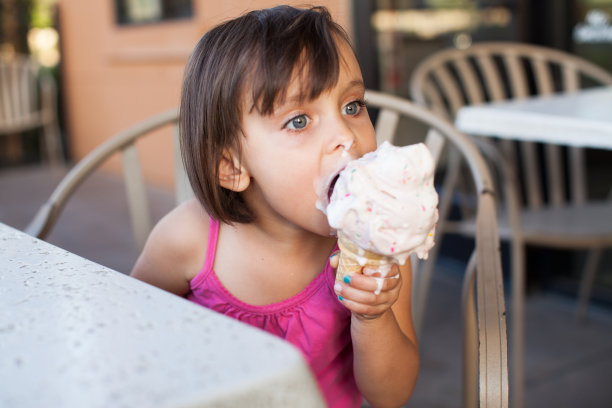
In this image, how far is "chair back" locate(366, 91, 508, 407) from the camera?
0.78m

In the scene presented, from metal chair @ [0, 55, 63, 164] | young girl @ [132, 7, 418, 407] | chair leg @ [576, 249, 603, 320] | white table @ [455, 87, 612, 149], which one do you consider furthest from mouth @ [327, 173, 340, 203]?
metal chair @ [0, 55, 63, 164]

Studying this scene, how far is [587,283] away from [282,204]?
1.78 meters

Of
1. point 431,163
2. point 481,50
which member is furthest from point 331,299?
point 481,50

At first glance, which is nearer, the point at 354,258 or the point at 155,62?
the point at 354,258

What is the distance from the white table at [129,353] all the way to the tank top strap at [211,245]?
51 centimetres

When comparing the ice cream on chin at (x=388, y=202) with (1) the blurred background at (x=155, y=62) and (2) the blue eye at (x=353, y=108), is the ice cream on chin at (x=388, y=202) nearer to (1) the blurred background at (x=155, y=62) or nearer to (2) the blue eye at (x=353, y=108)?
(2) the blue eye at (x=353, y=108)

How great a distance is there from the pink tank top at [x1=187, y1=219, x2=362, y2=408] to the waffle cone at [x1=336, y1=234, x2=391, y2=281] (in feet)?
0.87

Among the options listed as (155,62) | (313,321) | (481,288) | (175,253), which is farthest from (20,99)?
(481,288)

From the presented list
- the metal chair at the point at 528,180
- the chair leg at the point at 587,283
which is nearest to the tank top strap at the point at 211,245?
the metal chair at the point at 528,180

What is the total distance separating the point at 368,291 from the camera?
2.53ft

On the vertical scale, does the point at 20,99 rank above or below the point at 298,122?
below


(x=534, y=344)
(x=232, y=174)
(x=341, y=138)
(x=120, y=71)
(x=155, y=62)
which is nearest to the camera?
(x=341, y=138)

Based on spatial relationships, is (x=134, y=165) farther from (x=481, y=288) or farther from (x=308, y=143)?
(x=481, y=288)

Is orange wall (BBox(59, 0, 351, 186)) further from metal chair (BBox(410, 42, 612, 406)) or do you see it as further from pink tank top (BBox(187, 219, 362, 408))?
pink tank top (BBox(187, 219, 362, 408))
